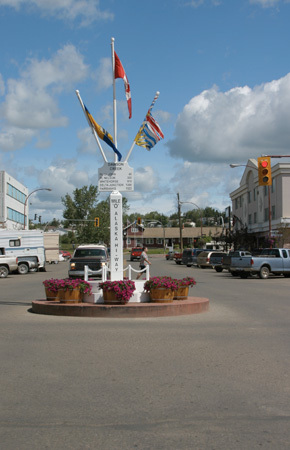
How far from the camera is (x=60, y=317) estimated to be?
12719 mm

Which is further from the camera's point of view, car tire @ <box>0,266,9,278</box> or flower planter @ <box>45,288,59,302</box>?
car tire @ <box>0,266,9,278</box>

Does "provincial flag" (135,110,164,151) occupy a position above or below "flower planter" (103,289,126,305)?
above

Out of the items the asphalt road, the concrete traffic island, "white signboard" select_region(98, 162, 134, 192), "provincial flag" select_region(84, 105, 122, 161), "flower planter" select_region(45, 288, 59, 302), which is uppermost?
"provincial flag" select_region(84, 105, 122, 161)

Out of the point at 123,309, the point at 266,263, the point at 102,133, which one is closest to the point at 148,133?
the point at 102,133

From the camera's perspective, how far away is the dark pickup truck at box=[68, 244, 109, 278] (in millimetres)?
23484

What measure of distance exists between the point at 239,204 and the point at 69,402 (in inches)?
2596

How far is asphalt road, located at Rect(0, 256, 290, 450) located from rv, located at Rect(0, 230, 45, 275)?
27.9 meters

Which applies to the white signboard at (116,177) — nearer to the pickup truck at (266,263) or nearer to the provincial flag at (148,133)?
the provincial flag at (148,133)

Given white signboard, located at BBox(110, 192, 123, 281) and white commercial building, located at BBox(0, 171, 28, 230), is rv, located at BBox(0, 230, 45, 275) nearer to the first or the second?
white commercial building, located at BBox(0, 171, 28, 230)

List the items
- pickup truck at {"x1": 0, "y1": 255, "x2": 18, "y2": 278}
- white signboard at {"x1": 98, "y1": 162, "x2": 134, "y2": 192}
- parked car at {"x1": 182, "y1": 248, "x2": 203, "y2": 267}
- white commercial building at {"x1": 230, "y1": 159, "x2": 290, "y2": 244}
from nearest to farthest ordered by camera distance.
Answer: white signboard at {"x1": 98, "y1": 162, "x2": 134, "y2": 192} < pickup truck at {"x1": 0, "y1": 255, "x2": 18, "y2": 278} < parked car at {"x1": 182, "y1": 248, "x2": 203, "y2": 267} < white commercial building at {"x1": 230, "y1": 159, "x2": 290, "y2": 244}

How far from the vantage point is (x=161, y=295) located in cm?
1324

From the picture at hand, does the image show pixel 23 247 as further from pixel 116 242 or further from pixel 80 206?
pixel 80 206

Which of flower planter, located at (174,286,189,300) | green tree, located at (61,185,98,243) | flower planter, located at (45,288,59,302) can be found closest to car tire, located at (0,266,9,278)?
flower planter, located at (45,288,59,302)

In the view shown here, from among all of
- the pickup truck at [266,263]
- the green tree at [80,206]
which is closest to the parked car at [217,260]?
the pickup truck at [266,263]
